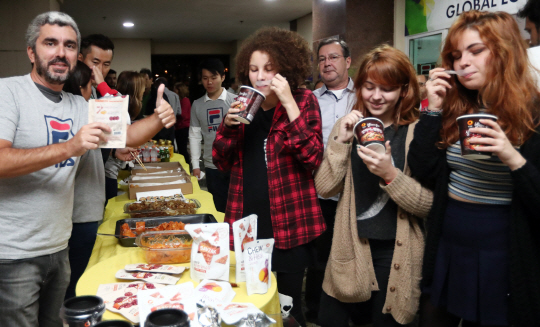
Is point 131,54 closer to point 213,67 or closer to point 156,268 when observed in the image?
point 213,67

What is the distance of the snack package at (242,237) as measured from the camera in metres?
1.35

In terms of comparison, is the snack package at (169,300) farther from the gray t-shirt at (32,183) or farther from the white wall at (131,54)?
the white wall at (131,54)

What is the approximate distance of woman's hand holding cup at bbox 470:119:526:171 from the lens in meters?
1.21

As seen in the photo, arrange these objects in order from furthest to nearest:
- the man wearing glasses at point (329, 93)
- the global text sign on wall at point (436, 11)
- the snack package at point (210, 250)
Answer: the global text sign on wall at point (436, 11)
the man wearing glasses at point (329, 93)
the snack package at point (210, 250)

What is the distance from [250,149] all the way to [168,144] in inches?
117

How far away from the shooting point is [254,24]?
1095cm

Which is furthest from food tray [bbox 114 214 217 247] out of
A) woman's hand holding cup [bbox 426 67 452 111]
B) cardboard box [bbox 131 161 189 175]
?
cardboard box [bbox 131 161 189 175]

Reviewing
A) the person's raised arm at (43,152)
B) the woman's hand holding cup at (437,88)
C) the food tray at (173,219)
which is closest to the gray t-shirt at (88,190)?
the food tray at (173,219)

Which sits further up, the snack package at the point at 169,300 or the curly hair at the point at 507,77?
the curly hair at the point at 507,77

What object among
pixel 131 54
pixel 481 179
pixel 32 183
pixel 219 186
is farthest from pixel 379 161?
pixel 131 54

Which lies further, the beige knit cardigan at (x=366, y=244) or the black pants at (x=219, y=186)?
the black pants at (x=219, y=186)

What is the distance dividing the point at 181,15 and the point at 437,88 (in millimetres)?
9028

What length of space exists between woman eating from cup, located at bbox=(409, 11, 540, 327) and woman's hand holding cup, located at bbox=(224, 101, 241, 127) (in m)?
0.69

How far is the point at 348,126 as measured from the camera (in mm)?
1686
